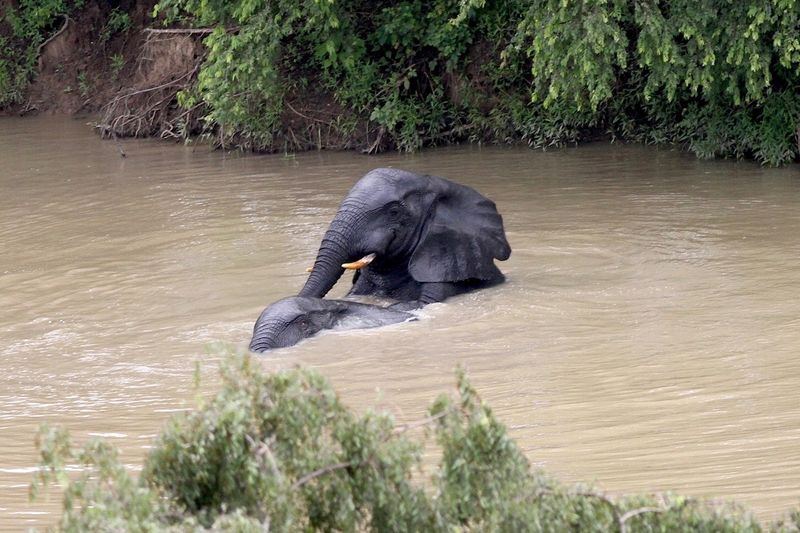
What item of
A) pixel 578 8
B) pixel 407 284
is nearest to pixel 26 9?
pixel 578 8

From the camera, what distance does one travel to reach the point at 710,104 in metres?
16.1

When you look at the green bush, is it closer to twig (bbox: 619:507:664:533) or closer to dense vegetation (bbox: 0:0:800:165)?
dense vegetation (bbox: 0:0:800:165)

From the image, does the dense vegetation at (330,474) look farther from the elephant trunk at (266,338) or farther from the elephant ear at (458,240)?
the elephant ear at (458,240)

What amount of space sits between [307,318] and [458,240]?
1676 mm

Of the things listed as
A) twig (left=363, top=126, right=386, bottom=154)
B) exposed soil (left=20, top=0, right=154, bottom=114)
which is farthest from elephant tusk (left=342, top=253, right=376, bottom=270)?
exposed soil (left=20, top=0, right=154, bottom=114)

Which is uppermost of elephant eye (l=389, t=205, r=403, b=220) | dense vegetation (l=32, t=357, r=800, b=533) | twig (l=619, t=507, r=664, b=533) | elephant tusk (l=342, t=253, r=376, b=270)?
dense vegetation (l=32, t=357, r=800, b=533)

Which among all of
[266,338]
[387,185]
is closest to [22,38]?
[387,185]

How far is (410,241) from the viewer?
1018 cm

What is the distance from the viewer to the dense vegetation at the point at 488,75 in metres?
14.4

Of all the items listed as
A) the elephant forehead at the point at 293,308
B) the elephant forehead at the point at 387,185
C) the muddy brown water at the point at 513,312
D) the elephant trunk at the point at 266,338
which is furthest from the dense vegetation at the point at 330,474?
the elephant forehead at the point at 387,185

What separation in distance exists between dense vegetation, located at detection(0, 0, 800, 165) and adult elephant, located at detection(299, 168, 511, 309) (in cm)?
427

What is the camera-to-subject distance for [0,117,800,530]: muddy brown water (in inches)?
267

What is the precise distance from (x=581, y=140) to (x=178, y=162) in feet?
18.3

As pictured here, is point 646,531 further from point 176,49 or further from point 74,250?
point 176,49
